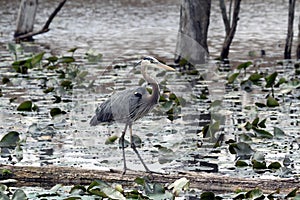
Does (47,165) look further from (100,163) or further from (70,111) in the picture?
(70,111)

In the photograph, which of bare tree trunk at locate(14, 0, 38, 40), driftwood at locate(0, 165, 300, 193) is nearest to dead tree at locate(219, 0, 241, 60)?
bare tree trunk at locate(14, 0, 38, 40)

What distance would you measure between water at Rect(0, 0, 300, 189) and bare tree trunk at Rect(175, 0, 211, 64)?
349 millimetres

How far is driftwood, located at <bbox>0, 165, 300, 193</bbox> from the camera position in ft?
22.5

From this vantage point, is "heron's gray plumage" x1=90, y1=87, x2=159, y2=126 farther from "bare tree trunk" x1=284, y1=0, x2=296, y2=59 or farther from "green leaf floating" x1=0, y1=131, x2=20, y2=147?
"bare tree trunk" x1=284, y1=0, x2=296, y2=59

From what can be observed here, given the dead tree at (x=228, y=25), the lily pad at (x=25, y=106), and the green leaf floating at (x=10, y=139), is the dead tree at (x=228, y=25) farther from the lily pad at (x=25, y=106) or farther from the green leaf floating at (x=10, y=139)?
the green leaf floating at (x=10, y=139)

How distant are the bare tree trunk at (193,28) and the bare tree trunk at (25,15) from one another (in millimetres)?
4323

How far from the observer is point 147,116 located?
10.2 metres

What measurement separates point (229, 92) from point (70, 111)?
7.46ft

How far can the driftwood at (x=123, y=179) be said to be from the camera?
6848 mm

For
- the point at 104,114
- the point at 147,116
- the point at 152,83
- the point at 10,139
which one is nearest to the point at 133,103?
the point at 152,83

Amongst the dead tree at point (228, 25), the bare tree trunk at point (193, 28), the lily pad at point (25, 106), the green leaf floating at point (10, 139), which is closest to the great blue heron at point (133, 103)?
the green leaf floating at point (10, 139)

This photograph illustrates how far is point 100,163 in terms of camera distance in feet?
26.0

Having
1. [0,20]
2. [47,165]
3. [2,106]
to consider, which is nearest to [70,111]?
[2,106]

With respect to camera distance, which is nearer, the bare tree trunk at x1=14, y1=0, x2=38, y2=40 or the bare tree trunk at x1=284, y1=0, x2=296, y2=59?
the bare tree trunk at x1=284, y1=0, x2=296, y2=59
